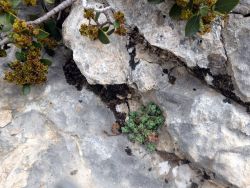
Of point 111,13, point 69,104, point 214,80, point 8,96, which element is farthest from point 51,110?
point 214,80

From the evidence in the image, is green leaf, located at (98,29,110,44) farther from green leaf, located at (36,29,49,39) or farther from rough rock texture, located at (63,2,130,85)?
green leaf, located at (36,29,49,39)

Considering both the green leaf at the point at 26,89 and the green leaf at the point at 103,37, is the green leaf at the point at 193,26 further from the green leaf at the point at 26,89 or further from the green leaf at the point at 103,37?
the green leaf at the point at 26,89

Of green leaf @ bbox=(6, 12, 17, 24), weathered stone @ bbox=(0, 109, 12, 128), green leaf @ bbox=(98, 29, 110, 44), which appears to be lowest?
weathered stone @ bbox=(0, 109, 12, 128)

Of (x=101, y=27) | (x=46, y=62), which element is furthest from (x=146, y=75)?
(x=46, y=62)

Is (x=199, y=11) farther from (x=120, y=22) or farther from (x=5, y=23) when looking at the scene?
(x=5, y=23)

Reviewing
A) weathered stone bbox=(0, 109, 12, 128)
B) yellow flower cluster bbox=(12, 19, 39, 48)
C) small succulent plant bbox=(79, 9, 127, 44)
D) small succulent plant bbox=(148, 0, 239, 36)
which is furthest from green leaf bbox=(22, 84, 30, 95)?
small succulent plant bbox=(148, 0, 239, 36)

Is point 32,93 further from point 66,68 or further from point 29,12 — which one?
point 29,12
